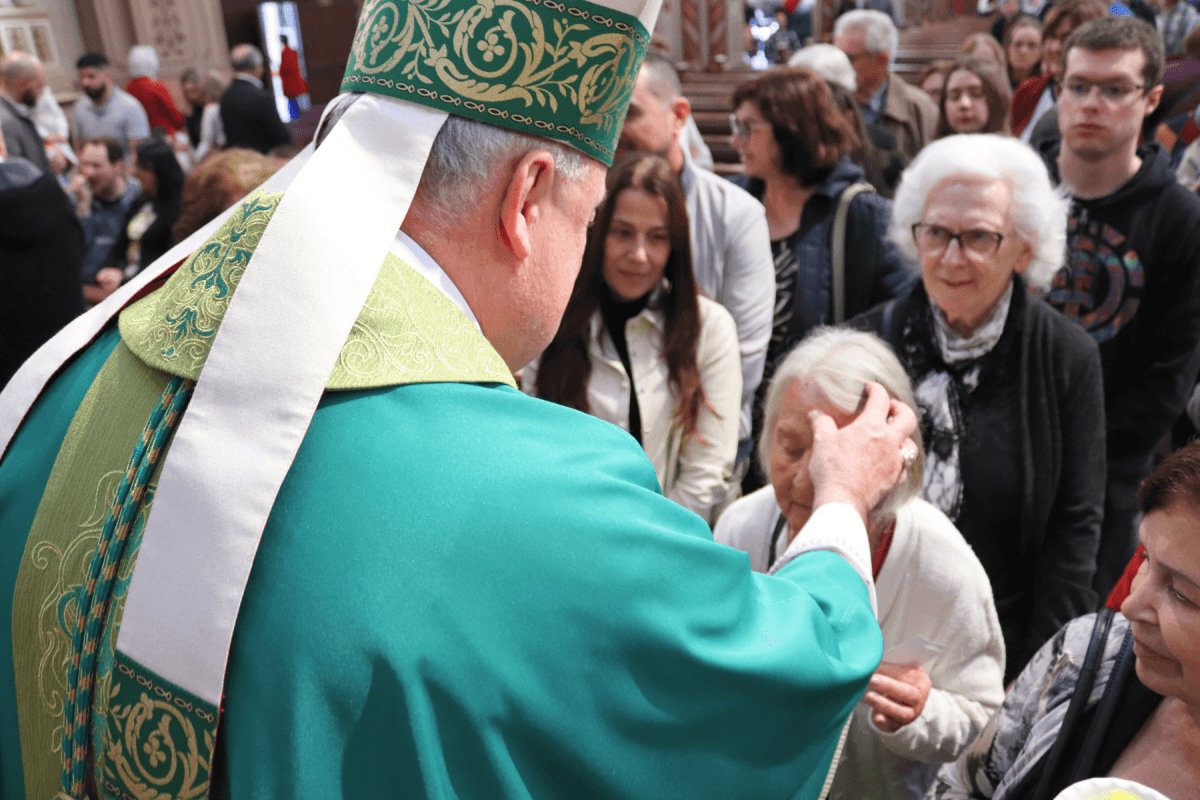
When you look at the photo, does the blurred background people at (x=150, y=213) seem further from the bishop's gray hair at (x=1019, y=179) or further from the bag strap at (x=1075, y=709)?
the bag strap at (x=1075, y=709)

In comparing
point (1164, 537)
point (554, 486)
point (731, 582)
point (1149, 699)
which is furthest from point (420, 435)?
point (1149, 699)

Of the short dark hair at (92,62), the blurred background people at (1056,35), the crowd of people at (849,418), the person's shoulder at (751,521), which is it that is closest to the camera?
the crowd of people at (849,418)

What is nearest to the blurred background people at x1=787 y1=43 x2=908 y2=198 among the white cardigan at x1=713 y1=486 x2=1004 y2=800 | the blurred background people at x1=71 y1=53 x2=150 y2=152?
the white cardigan at x1=713 y1=486 x2=1004 y2=800

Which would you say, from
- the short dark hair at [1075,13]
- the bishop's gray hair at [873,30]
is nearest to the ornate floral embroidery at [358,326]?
the short dark hair at [1075,13]

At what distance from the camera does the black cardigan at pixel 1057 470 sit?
229cm

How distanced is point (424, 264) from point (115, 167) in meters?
4.98

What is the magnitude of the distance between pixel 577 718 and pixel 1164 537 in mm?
946

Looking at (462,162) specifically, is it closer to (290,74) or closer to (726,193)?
(726,193)

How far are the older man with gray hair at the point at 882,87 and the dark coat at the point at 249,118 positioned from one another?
403cm

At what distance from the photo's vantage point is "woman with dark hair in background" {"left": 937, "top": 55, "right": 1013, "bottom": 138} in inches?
177

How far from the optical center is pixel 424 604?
1.00 meters

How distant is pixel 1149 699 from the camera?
154cm

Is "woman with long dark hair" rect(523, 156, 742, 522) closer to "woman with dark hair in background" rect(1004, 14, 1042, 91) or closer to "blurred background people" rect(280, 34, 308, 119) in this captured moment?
"woman with dark hair in background" rect(1004, 14, 1042, 91)

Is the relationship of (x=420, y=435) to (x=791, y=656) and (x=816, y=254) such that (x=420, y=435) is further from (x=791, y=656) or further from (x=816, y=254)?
(x=816, y=254)
